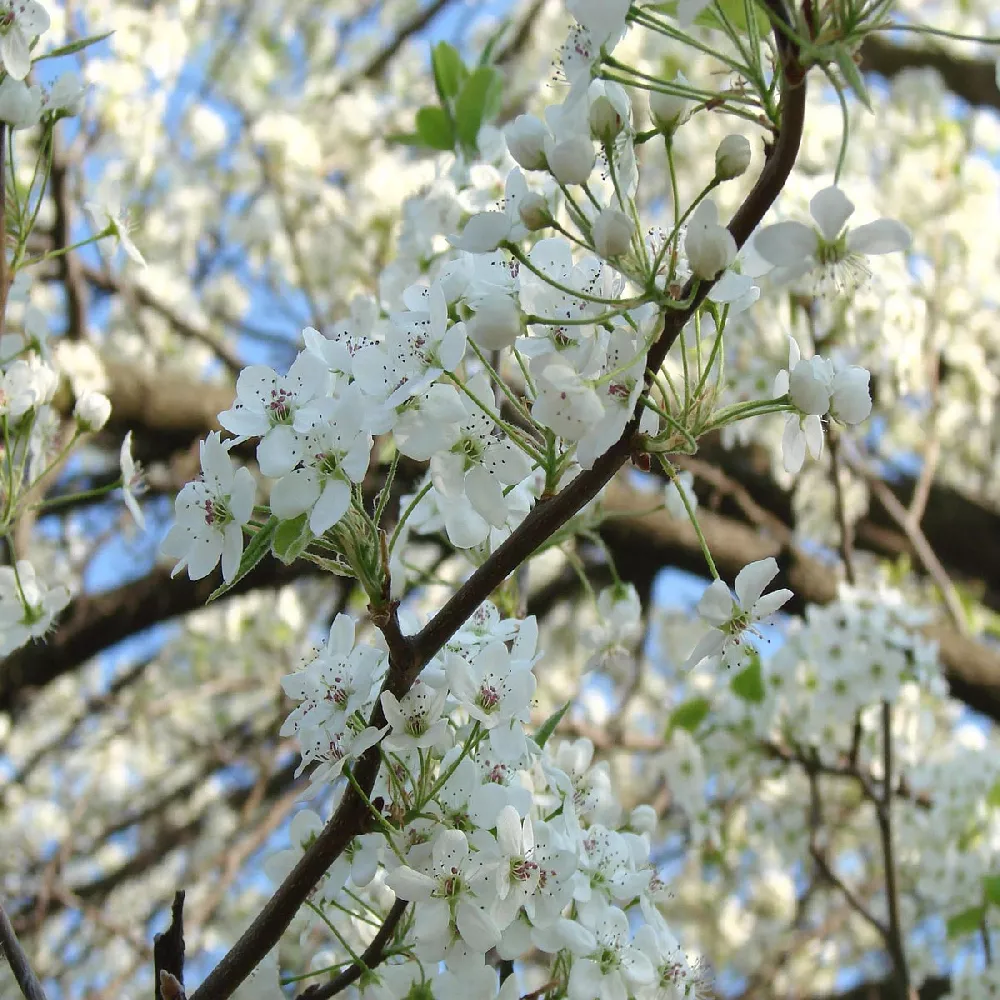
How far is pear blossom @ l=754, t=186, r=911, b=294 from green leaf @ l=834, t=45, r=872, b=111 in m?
0.09

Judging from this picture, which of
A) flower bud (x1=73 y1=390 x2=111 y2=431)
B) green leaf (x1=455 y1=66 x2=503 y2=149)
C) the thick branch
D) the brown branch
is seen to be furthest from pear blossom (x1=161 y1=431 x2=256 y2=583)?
the thick branch

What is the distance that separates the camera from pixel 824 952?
4.64 metres

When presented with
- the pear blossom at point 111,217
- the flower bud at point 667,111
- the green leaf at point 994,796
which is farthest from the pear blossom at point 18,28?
the green leaf at point 994,796

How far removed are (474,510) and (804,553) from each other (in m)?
2.85

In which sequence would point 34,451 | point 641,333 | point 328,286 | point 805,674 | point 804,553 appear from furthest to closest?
point 328,286
point 804,553
point 805,674
point 34,451
point 641,333

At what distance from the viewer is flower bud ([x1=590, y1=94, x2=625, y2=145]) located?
89 cm

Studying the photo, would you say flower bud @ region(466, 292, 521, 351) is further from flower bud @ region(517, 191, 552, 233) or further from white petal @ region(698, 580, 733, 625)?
white petal @ region(698, 580, 733, 625)

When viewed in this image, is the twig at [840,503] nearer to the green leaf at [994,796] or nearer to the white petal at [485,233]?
the green leaf at [994,796]

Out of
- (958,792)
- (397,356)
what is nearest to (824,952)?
(958,792)

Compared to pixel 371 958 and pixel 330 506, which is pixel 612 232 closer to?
pixel 330 506

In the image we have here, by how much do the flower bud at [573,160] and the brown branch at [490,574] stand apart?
11 centimetres

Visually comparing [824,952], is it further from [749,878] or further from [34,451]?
[34,451]

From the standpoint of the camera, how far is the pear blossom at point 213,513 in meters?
0.91

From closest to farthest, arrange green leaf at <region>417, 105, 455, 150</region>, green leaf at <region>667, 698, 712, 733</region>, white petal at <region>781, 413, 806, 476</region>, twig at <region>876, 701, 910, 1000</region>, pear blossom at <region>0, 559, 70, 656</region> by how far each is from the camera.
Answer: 1. white petal at <region>781, 413, 806, 476</region>
2. pear blossom at <region>0, 559, 70, 656</region>
3. green leaf at <region>417, 105, 455, 150</region>
4. twig at <region>876, 701, 910, 1000</region>
5. green leaf at <region>667, 698, 712, 733</region>
